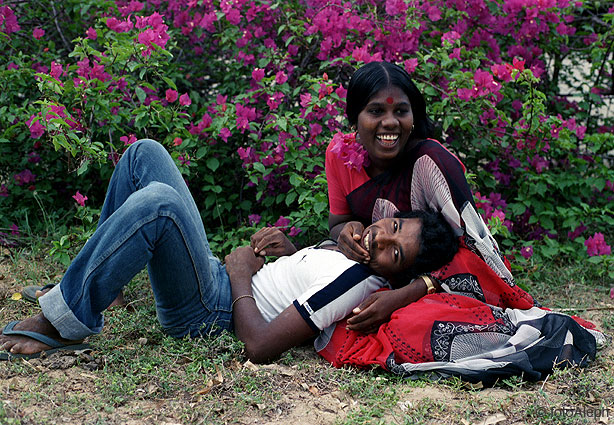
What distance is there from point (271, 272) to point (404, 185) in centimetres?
72

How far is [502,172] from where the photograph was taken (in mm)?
4555

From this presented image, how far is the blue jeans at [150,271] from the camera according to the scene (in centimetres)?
259

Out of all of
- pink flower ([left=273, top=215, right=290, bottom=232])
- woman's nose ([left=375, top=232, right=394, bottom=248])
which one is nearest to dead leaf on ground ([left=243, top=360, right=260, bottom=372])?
woman's nose ([left=375, top=232, right=394, bottom=248])

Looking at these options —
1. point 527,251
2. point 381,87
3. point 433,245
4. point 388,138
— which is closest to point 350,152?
point 388,138

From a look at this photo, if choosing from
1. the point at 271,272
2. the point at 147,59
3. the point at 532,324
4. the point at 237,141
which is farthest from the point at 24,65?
the point at 532,324

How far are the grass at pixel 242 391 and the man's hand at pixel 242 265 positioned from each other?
10.5 inches

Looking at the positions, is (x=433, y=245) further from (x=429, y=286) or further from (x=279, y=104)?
(x=279, y=104)

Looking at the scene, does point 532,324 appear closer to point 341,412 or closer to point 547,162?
point 341,412

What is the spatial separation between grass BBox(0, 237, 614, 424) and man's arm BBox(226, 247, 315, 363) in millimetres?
73

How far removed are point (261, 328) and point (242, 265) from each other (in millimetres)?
395

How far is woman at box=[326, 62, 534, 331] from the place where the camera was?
9.57 feet

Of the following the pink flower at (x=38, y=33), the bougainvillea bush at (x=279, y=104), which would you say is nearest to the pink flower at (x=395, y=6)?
the bougainvillea bush at (x=279, y=104)

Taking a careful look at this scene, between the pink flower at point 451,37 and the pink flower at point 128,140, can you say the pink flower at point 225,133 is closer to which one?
the pink flower at point 128,140

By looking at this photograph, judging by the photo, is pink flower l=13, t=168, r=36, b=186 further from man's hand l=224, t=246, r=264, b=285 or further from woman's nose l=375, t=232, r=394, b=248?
woman's nose l=375, t=232, r=394, b=248
